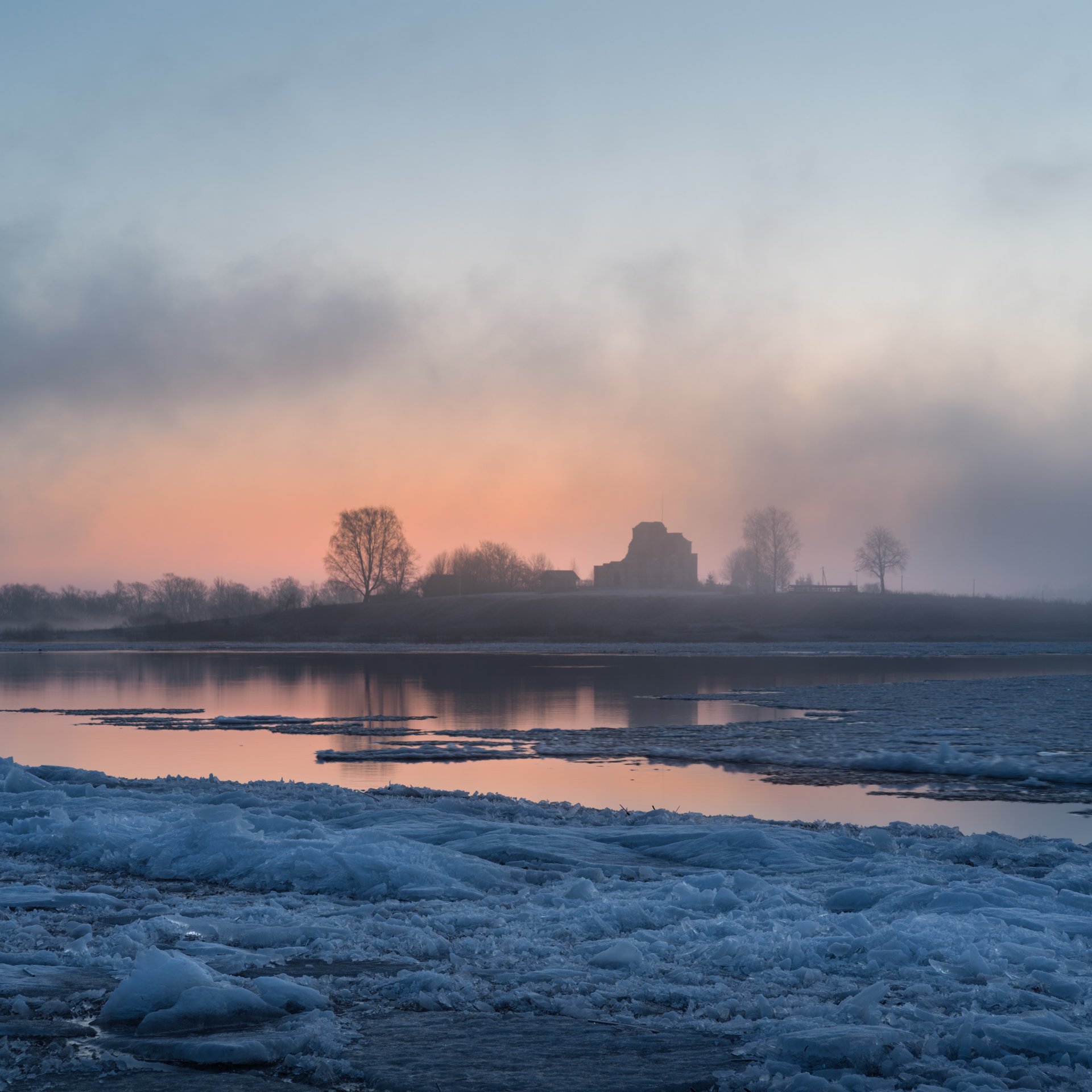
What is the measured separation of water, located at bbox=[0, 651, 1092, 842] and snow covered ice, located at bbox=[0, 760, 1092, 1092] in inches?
138

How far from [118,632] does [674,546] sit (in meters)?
92.3

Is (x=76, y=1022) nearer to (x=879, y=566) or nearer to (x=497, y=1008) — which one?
(x=497, y=1008)

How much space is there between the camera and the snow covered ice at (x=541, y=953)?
5.53 meters

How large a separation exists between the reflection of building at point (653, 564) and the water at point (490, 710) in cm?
10555

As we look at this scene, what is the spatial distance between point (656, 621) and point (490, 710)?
221 ft

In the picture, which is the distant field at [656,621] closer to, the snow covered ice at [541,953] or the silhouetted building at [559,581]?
the silhouetted building at [559,581]

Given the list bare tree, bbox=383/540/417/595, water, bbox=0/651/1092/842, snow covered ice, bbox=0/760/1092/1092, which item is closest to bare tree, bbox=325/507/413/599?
bare tree, bbox=383/540/417/595

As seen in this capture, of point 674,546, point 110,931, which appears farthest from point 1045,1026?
point 674,546

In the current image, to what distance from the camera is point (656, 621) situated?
315ft

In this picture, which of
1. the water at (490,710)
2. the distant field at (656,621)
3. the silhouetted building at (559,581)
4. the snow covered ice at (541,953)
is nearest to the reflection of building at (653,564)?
the silhouetted building at (559,581)

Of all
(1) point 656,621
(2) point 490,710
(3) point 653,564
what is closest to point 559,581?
(3) point 653,564

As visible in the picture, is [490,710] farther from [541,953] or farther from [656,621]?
[656,621]

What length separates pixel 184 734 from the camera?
24.9m

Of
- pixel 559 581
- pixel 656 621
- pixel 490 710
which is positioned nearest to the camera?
pixel 490 710
